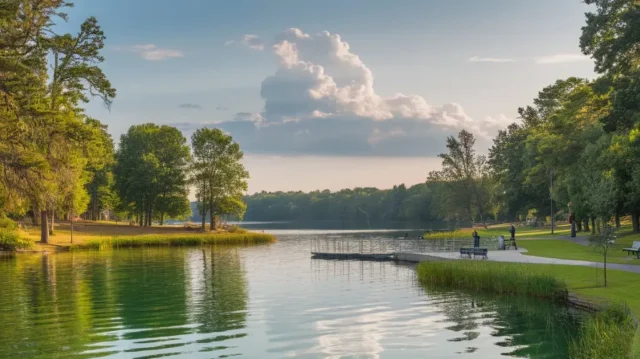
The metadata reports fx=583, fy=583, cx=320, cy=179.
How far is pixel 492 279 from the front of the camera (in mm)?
30375

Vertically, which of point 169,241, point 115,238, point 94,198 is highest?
point 94,198

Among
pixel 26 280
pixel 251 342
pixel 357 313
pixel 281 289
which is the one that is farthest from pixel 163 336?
pixel 26 280

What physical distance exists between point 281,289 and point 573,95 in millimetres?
48733

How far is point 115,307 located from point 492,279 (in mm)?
18795

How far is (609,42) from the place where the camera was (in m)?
35.0

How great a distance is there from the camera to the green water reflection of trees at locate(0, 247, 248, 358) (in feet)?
64.1

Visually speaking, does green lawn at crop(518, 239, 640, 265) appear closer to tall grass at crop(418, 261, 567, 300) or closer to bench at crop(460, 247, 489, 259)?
bench at crop(460, 247, 489, 259)

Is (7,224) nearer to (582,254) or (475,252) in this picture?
(475,252)

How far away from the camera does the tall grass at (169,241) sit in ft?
219

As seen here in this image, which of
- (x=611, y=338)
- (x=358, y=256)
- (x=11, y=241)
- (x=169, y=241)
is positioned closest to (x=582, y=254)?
(x=358, y=256)

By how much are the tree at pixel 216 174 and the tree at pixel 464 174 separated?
40835mm

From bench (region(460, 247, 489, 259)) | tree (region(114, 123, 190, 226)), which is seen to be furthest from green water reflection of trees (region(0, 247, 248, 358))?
tree (region(114, 123, 190, 226))

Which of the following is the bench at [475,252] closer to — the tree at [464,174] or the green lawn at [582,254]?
the green lawn at [582,254]

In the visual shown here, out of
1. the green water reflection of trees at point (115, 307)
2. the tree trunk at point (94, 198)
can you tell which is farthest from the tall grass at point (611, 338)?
the tree trunk at point (94, 198)
